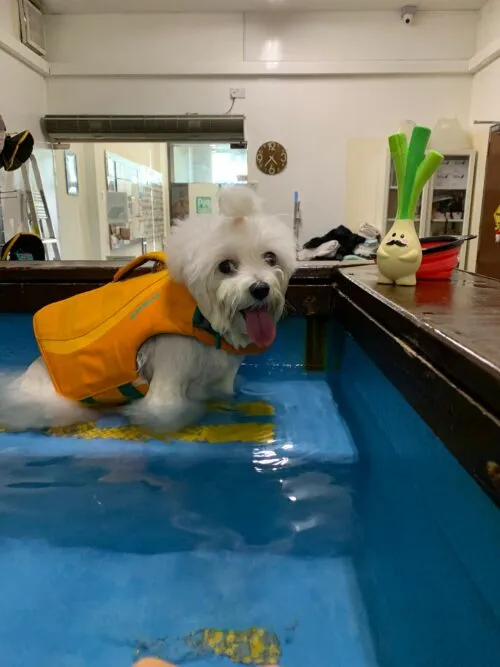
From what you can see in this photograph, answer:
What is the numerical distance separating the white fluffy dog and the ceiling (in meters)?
4.11

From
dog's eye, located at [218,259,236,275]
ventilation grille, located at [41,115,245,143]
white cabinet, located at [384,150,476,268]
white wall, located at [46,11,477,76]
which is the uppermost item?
white wall, located at [46,11,477,76]

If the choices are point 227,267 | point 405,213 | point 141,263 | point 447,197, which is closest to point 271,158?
point 447,197

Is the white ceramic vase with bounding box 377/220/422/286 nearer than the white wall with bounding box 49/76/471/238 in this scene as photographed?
Yes

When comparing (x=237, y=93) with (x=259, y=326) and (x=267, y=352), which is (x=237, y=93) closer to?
(x=267, y=352)

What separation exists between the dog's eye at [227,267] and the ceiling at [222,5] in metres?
4.19

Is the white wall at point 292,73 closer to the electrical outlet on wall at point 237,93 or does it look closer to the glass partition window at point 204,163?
the electrical outlet on wall at point 237,93

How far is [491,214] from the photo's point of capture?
14.1ft

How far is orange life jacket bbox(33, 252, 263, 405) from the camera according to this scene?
4.47ft

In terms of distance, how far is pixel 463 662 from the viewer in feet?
2.24

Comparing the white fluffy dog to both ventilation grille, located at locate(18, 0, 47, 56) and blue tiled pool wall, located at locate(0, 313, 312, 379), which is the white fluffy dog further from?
ventilation grille, located at locate(18, 0, 47, 56)

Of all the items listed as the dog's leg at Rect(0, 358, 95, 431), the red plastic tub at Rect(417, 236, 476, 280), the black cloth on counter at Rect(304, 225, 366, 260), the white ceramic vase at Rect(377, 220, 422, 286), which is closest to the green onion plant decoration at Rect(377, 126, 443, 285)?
the white ceramic vase at Rect(377, 220, 422, 286)

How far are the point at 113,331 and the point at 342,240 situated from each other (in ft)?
11.4

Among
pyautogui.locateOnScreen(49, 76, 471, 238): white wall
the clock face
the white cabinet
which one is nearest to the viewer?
the white cabinet

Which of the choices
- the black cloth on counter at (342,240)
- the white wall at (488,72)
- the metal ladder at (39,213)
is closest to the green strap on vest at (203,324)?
the black cloth on counter at (342,240)
